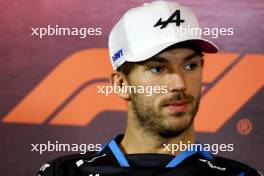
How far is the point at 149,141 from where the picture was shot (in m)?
1.49

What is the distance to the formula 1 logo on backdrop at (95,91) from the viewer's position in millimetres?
1820

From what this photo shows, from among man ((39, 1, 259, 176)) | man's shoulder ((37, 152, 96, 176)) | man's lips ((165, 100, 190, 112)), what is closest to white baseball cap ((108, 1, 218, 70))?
man ((39, 1, 259, 176))

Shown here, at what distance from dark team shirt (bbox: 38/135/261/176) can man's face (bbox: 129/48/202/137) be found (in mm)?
62

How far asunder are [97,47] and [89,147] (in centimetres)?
27

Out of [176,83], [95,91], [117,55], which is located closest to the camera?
[176,83]

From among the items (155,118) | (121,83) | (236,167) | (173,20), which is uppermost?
(173,20)

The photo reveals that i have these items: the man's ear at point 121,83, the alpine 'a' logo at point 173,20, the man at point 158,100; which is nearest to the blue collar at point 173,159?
the man at point 158,100

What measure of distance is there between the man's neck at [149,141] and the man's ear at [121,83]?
69 millimetres

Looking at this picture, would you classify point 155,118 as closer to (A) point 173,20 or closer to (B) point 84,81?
(A) point 173,20

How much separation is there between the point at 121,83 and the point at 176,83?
17cm

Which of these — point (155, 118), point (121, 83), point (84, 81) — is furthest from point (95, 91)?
point (155, 118)

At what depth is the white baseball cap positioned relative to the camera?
4.76ft

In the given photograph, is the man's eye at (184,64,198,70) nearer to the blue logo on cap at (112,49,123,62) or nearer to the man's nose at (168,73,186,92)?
the man's nose at (168,73,186,92)

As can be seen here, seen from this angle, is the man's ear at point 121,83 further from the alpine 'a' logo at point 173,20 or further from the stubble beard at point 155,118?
the alpine 'a' logo at point 173,20
